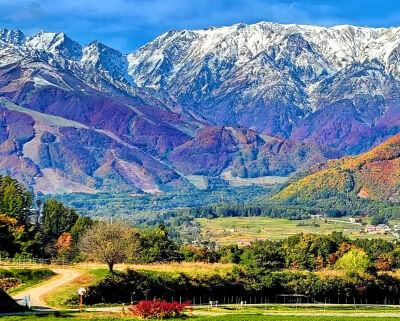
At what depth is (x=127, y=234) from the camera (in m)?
116

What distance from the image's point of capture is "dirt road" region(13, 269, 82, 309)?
2901 inches

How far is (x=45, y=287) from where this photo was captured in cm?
8025

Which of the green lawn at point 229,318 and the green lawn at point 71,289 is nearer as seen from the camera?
the green lawn at point 229,318

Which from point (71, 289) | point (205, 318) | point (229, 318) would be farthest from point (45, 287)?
point (229, 318)

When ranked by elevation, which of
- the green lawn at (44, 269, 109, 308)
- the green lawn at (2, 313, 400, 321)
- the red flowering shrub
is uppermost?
the green lawn at (44, 269, 109, 308)

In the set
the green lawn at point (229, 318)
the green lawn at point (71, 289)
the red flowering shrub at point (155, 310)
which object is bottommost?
the green lawn at point (229, 318)

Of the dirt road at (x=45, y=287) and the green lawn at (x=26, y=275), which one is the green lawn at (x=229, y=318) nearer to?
the dirt road at (x=45, y=287)

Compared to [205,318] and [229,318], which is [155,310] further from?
[229,318]

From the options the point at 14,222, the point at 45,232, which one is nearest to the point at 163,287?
the point at 14,222

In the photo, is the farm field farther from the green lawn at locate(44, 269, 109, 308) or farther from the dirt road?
the green lawn at locate(44, 269, 109, 308)

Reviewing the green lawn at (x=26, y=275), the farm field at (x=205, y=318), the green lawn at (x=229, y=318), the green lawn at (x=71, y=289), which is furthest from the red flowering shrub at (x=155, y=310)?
the green lawn at (x=26, y=275)

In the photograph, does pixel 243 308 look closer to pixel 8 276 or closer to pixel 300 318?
pixel 300 318

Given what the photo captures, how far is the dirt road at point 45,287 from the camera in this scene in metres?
73.7

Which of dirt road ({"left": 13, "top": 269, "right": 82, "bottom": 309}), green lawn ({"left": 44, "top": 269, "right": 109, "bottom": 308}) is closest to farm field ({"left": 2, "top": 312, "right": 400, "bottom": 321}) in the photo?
dirt road ({"left": 13, "top": 269, "right": 82, "bottom": 309})
